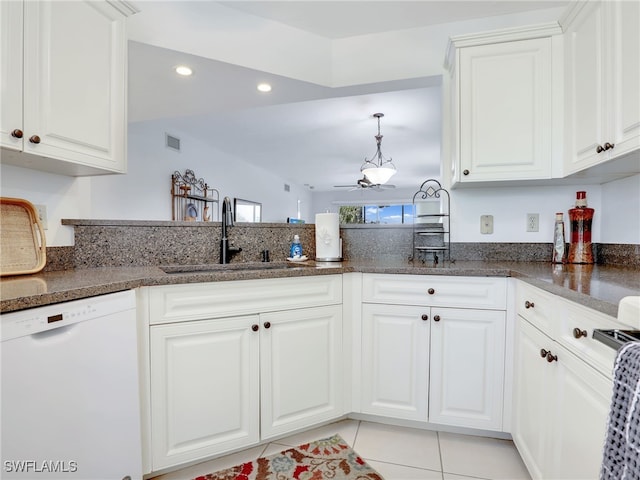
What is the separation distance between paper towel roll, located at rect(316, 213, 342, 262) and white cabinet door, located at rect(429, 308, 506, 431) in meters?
0.70

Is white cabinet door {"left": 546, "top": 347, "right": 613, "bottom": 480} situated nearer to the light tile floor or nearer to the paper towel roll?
the light tile floor

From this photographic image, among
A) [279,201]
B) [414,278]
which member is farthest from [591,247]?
[279,201]

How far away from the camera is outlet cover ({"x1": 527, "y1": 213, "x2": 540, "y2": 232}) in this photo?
208cm

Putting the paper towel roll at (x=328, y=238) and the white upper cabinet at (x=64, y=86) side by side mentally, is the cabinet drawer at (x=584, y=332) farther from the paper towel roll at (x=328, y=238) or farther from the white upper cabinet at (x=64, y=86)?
the white upper cabinet at (x=64, y=86)

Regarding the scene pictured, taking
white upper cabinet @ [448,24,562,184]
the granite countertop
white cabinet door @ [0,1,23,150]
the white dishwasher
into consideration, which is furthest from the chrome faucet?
white upper cabinet @ [448,24,562,184]

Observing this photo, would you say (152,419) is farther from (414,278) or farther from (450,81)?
(450,81)

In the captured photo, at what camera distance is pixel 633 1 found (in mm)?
1253

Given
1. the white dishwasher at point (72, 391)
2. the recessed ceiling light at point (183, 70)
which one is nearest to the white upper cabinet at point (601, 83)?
the white dishwasher at point (72, 391)

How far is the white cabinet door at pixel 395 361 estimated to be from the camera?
1.68 metres

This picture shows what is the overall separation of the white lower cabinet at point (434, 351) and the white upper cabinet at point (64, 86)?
1389mm

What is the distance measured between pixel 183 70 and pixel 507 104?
6.50ft

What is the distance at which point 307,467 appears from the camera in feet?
4.93

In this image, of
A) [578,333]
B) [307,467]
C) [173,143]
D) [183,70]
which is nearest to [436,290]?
[578,333]

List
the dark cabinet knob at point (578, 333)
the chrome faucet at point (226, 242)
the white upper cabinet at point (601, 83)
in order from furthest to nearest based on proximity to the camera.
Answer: the chrome faucet at point (226, 242), the white upper cabinet at point (601, 83), the dark cabinet knob at point (578, 333)
